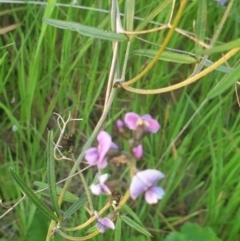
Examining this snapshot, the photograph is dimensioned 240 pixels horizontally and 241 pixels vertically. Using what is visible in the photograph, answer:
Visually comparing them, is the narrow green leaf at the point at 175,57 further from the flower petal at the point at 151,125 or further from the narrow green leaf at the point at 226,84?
the flower petal at the point at 151,125

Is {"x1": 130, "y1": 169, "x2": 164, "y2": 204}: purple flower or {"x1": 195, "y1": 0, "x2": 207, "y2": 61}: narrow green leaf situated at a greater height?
{"x1": 195, "y1": 0, "x2": 207, "y2": 61}: narrow green leaf

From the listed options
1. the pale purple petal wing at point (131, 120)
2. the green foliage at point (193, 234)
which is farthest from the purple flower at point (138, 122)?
the green foliage at point (193, 234)

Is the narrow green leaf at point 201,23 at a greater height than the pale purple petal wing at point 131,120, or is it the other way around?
the narrow green leaf at point 201,23

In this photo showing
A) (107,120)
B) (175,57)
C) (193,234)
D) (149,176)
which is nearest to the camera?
(149,176)

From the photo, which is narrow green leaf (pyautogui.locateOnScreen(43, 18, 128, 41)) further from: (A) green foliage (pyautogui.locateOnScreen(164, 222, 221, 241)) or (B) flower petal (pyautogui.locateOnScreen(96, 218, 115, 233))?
(A) green foliage (pyautogui.locateOnScreen(164, 222, 221, 241))

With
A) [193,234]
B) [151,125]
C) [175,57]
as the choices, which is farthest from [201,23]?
[193,234]

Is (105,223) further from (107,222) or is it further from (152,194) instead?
(152,194)

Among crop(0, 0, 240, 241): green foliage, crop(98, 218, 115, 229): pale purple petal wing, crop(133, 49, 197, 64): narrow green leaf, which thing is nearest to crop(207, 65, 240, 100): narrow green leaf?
crop(133, 49, 197, 64): narrow green leaf
